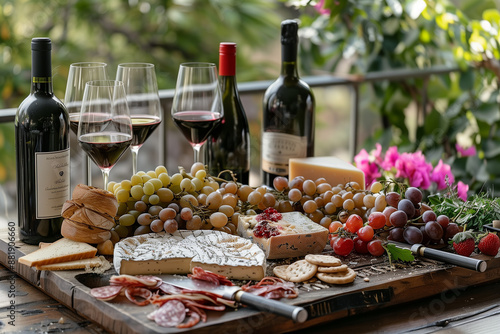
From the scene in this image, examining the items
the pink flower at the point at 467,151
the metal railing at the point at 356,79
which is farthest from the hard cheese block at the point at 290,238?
the pink flower at the point at 467,151

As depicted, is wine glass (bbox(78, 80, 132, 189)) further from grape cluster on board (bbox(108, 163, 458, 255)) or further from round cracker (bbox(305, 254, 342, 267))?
round cracker (bbox(305, 254, 342, 267))

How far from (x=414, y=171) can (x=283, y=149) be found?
37cm

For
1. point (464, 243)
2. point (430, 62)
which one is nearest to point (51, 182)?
point (464, 243)

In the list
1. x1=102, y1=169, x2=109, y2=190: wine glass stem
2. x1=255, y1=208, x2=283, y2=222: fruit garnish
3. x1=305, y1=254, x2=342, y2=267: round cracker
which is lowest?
x1=305, y1=254, x2=342, y2=267: round cracker

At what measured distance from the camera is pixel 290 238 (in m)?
1.15

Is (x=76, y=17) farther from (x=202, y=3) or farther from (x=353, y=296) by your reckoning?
(x=353, y=296)

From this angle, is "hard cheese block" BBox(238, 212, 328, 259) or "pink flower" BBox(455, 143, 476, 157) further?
"pink flower" BBox(455, 143, 476, 157)

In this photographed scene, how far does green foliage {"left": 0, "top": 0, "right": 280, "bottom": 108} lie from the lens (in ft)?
11.0

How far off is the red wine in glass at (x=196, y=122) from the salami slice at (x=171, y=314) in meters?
0.50

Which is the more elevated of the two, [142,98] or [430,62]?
[430,62]

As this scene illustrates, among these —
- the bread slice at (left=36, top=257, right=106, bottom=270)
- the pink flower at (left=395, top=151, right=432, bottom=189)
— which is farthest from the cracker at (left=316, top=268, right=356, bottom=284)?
the pink flower at (left=395, top=151, right=432, bottom=189)

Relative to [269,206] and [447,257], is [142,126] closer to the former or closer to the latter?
[269,206]

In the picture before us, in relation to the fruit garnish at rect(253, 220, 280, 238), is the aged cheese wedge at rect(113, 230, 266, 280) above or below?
below

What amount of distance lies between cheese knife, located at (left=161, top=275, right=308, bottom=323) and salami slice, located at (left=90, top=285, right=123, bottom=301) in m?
0.09
